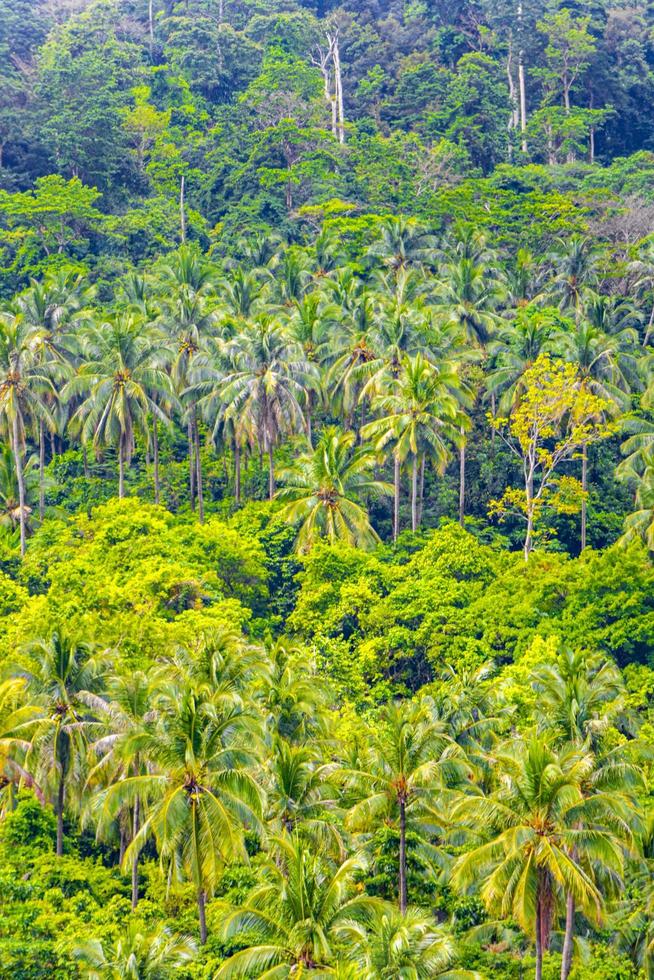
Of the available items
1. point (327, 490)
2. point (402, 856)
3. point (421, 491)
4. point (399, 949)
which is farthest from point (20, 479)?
point (399, 949)

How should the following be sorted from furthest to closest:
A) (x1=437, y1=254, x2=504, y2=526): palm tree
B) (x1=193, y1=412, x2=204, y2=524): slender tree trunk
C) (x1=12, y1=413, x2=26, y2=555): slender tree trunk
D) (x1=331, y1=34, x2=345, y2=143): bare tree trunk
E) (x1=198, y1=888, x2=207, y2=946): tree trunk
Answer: (x1=331, y1=34, x2=345, y2=143): bare tree trunk
(x1=437, y1=254, x2=504, y2=526): palm tree
(x1=193, y1=412, x2=204, y2=524): slender tree trunk
(x1=12, y1=413, x2=26, y2=555): slender tree trunk
(x1=198, y1=888, x2=207, y2=946): tree trunk

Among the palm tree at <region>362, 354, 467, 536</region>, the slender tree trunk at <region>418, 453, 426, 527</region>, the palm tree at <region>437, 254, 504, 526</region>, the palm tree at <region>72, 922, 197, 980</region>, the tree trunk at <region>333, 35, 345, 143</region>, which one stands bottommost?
the palm tree at <region>72, 922, 197, 980</region>

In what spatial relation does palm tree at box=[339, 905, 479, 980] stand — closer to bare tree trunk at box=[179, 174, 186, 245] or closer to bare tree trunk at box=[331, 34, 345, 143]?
bare tree trunk at box=[179, 174, 186, 245]

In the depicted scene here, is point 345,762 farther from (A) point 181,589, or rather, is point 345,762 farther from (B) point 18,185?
(B) point 18,185

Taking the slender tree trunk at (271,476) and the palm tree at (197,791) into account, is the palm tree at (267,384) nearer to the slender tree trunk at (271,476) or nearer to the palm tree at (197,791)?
the slender tree trunk at (271,476)

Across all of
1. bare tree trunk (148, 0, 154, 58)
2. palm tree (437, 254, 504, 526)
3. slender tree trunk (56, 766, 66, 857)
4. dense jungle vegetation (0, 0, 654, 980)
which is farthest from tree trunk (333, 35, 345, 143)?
A: slender tree trunk (56, 766, 66, 857)

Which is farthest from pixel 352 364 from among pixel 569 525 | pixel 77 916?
pixel 77 916
